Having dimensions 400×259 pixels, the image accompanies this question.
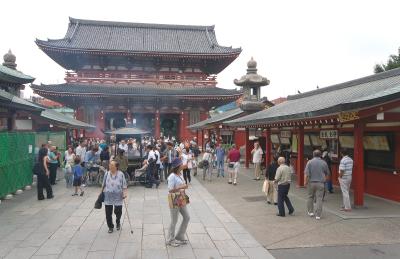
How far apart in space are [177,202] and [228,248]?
135cm

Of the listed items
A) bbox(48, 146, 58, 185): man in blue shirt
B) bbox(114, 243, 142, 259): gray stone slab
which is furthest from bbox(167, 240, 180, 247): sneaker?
bbox(48, 146, 58, 185): man in blue shirt

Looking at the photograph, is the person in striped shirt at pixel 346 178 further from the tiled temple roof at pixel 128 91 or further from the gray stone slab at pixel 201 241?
the tiled temple roof at pixel 128 91

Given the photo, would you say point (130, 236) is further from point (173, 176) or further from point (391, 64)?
point (391, 64)

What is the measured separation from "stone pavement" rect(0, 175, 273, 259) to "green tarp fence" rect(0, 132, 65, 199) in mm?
766

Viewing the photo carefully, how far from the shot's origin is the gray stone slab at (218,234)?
26.9 feet

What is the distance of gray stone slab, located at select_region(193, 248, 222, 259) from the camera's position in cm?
696

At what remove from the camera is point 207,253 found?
7164mm

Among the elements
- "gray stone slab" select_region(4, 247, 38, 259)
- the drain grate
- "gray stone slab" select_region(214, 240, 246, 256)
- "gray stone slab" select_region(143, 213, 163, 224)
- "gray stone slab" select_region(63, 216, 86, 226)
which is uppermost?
the drain grate

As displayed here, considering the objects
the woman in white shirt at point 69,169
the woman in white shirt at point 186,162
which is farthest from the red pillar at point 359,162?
the woman in white shirt at point 69,169

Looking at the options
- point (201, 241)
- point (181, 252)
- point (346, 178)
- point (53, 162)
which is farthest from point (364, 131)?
point (53, 162)

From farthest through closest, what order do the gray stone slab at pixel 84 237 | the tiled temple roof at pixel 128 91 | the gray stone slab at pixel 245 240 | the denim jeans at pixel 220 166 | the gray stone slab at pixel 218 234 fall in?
1. the tiled temple roof at pixel 128 91
2. the denim jeans at pixel 220 166
3. the gray stone slab at pixel 218 234
4. the gray stone slab at pixel 84 237
5. the gray stone slab at pixel 245 240

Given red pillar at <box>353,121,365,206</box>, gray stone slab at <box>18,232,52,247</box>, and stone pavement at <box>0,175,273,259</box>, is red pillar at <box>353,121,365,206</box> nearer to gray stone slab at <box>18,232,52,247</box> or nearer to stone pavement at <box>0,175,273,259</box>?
stone pavement at <box>0,175,273,259</box>

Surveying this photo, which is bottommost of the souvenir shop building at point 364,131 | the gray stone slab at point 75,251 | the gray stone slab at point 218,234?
the gray stone slab at point 218,234

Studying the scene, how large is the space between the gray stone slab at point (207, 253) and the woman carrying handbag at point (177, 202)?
482 millimetres
